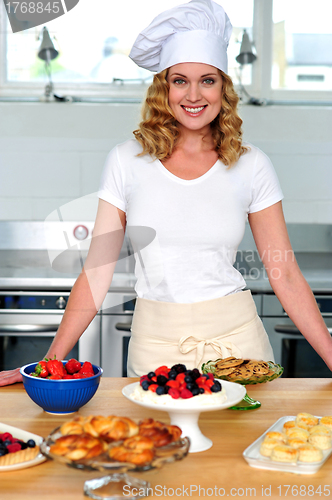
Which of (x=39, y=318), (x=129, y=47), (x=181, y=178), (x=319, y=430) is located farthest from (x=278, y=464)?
(x=129, y=47)

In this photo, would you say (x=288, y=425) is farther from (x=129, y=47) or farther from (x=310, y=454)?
(x=129, y=47)

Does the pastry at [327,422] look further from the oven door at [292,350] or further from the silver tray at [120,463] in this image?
the oven door at [292,350]

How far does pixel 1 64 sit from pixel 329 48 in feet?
6.16

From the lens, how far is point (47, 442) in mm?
744

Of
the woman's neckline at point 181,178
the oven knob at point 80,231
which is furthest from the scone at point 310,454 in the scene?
the oven knob at point 80,231

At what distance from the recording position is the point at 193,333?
1.41 meters

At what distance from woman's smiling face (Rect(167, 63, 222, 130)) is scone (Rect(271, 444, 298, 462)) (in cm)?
88

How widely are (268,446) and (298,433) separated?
0.07 meters

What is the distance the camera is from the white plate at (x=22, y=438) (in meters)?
0.84

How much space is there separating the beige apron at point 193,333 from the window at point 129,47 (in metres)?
1.97

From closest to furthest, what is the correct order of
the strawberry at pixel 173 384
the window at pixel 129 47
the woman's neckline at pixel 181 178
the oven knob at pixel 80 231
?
the strawberry at pixel 173 384
the woman's neckline at pixel 181 178
the oven knob at pixel 80 231
the window at pixel 129 47

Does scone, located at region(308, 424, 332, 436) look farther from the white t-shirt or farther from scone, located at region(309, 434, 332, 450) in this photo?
the white t-shirt

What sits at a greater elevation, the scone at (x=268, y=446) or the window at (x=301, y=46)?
the window at (x=301, y=46)

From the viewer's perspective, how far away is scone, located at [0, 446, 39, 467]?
84 centimetres
